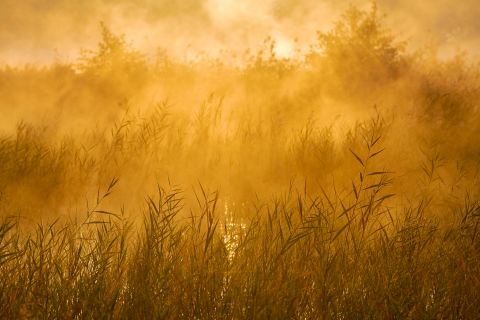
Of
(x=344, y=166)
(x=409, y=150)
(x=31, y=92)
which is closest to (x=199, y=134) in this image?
(x=344, y=166)

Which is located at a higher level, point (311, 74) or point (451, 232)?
point (311, 74)

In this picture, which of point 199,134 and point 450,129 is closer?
point 199,134

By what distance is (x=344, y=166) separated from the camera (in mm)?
3258

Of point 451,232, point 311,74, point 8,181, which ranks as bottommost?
point 451,232

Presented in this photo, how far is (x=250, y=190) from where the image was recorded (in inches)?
116

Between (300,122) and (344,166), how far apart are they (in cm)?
146

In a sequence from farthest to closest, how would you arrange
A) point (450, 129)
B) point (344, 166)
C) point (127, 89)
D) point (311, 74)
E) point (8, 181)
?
point (311, 74) < point (127, 89) < point (450, 129) < point (344, 166) < point (8, 181)

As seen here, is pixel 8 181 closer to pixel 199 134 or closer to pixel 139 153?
pixel 139 153

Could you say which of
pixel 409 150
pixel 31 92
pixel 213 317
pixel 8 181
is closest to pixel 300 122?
pixel 409 150

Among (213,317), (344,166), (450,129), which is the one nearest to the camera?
(213,317)

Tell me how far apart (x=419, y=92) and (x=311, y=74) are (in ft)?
6.35

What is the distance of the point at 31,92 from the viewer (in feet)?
24.8

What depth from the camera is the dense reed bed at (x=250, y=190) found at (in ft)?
4.60

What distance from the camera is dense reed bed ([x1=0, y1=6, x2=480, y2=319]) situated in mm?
1401
